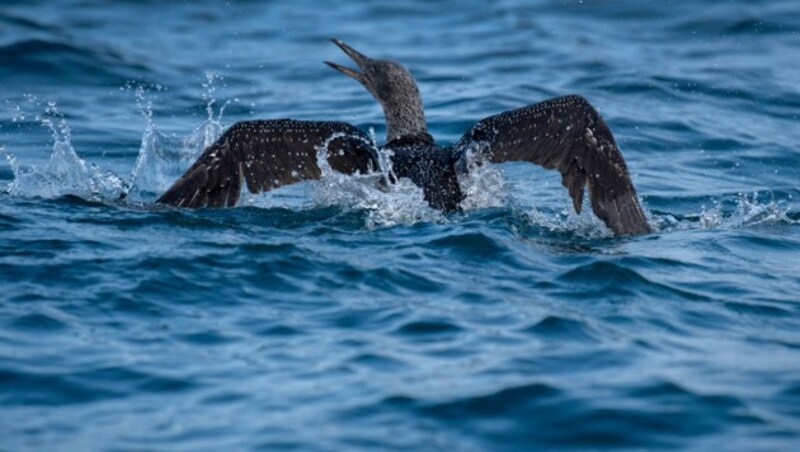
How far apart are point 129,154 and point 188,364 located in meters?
5.89

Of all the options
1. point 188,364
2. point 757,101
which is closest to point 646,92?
point 757,101

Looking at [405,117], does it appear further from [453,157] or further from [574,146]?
[574,146]

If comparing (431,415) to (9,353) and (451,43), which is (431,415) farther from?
(451,43)

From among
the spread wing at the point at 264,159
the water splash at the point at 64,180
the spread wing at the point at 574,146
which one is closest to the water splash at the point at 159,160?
the water splash at the point at 64,180

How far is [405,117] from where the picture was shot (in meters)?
9.67

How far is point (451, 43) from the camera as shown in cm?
1630

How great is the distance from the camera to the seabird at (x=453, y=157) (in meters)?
8.65

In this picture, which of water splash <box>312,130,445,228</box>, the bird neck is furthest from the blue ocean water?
the bird neck

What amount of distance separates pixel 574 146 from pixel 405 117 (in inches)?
57.9

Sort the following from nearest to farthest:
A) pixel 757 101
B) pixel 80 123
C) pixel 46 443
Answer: pixel 46 443
pixel 80 123
pixel 757 101

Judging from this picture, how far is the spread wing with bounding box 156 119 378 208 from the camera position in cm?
870

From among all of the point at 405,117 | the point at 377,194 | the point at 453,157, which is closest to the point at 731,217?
the point at 453,157

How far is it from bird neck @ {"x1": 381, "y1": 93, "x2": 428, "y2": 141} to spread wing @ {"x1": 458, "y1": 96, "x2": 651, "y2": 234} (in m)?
0.99

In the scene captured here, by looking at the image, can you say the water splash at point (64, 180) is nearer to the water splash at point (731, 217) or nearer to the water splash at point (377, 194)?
the water splash at point (377, 194)
